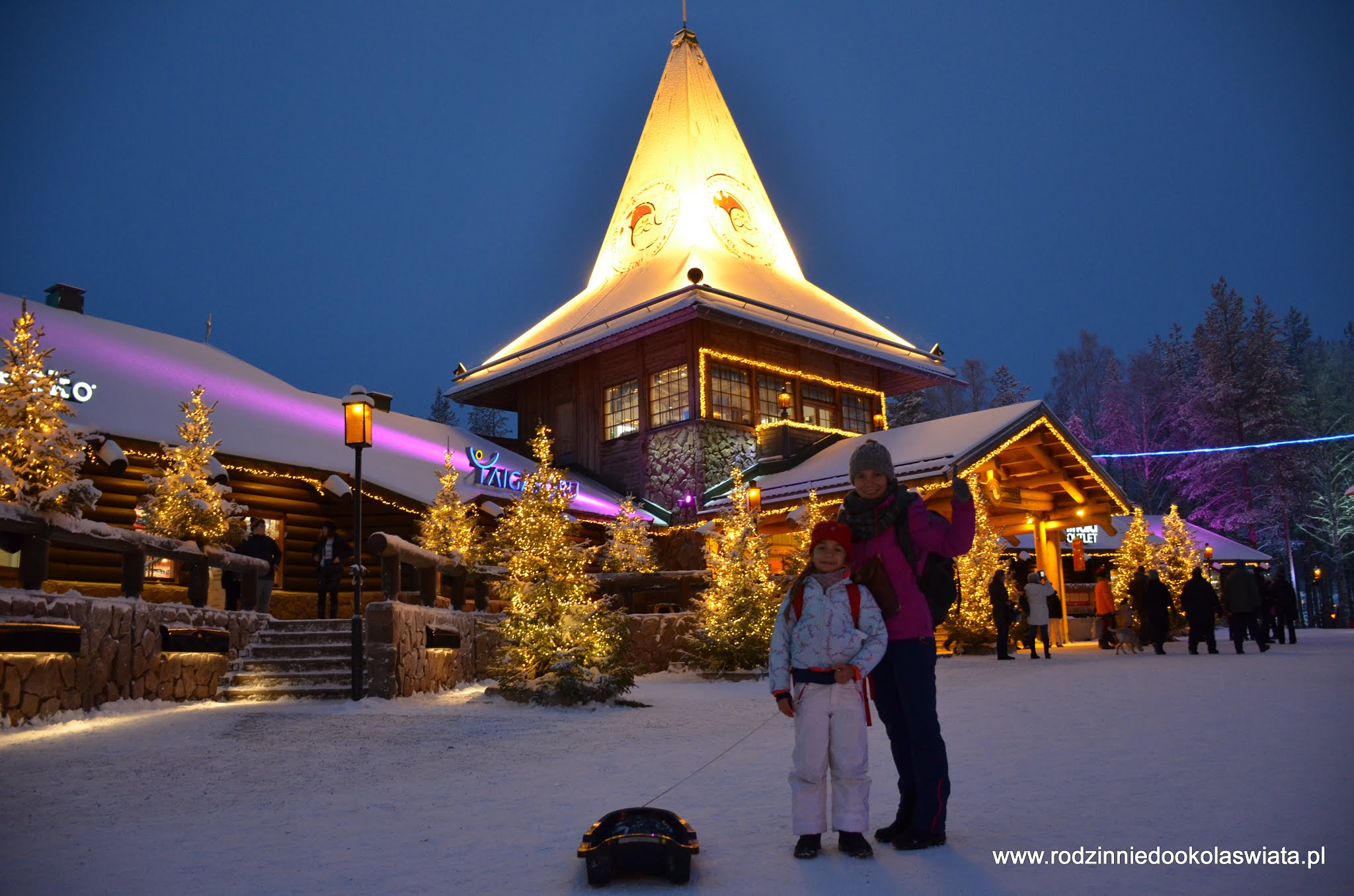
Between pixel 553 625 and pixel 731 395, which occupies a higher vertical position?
pixel 731 395

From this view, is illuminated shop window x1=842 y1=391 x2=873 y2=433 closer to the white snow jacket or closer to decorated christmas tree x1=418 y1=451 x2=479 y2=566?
decorated christmas tree x1=418 y1=451 x2=479 y2=566

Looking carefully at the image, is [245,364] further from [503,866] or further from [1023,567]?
[503,866]

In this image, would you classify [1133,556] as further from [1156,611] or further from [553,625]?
[553,625]

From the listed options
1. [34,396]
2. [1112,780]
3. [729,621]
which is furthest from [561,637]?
[1112,780]

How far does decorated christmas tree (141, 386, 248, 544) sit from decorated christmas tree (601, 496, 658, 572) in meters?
6.91

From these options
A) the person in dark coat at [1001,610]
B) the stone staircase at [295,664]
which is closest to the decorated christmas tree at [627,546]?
the person in dark coat at [1001,610]

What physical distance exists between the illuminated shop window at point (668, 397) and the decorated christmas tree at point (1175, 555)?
14420mm

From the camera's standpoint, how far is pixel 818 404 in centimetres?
2852

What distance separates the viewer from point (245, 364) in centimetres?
2478

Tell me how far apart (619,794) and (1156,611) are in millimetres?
15975

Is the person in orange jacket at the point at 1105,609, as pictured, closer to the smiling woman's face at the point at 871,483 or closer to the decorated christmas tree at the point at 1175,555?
the decorated christmas tree at the point at 1175,555

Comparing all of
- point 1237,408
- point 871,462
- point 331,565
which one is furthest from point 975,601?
point 1237,408

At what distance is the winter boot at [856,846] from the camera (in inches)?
180

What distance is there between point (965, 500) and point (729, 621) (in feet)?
38.4
